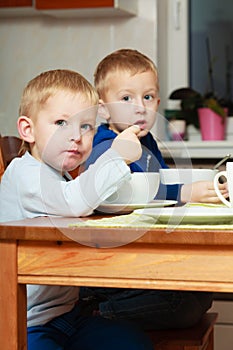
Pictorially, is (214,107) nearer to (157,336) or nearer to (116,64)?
(116,64)

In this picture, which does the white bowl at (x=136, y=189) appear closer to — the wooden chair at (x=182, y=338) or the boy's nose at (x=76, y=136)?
the boy's nose at (x=76, y=136)

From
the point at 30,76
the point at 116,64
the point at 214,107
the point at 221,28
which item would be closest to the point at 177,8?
the point at 221,28

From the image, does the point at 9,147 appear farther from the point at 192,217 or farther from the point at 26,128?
the point at 192,217

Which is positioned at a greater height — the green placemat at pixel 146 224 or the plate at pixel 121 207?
the green placemat at pixel 146 224

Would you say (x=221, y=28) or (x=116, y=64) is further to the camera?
(x=221, y=28)

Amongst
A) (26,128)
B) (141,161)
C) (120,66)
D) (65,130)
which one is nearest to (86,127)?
(65,130)

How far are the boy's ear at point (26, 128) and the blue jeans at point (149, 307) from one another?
0.40 meters

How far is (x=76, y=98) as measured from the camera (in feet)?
5.12

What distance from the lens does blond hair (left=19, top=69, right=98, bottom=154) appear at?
Answer: 61.6 inches

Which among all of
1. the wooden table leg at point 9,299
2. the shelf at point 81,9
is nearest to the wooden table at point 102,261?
the wooden table leg at point 9,299

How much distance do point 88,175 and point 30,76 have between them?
2.63 meters

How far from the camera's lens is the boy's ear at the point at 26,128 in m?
1.59

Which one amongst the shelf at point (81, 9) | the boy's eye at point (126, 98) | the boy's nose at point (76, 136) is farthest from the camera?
the shelf at point (81, 9)

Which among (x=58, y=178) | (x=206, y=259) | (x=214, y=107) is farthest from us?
(x=214, y=107)
